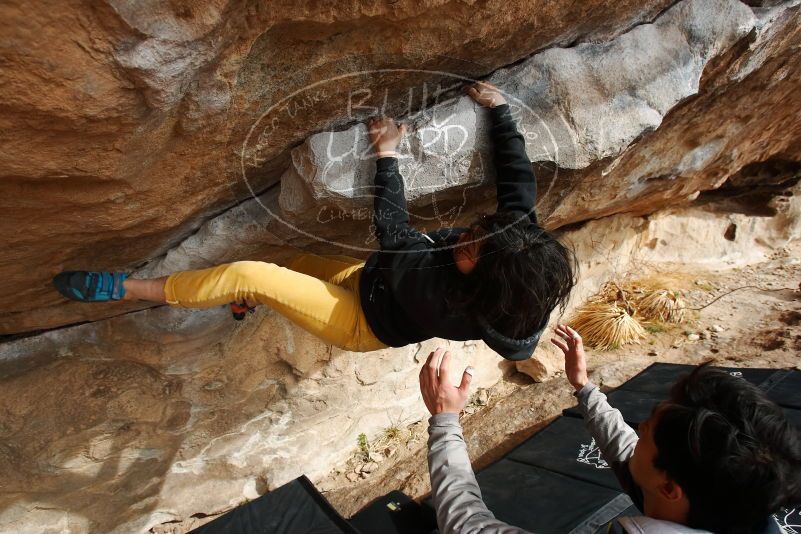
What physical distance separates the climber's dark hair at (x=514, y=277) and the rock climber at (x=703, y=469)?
0.38 meters

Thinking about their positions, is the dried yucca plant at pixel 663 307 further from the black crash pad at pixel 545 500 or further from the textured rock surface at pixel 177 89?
the textured rock surface at pixel 177 89

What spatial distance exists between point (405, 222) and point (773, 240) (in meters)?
5.21

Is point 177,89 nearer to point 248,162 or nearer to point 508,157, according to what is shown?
point 248,162

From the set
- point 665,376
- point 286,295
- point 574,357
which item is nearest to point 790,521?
point 574,357

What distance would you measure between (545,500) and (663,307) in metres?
2.53

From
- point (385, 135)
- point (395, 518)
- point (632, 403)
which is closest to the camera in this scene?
point (385, 135)

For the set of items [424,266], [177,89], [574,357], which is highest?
[177,89]

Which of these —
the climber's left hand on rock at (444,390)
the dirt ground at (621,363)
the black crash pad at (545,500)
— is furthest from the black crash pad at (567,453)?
the climber's left hand on rock at (444,390)

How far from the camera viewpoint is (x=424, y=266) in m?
1.61

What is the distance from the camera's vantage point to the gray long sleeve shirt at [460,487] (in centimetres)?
108

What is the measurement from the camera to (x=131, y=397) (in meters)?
2.60

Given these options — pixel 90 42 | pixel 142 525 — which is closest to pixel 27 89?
pixel 90 42

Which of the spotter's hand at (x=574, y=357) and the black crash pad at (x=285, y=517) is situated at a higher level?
the spotter's hand at (x=574, y=357)

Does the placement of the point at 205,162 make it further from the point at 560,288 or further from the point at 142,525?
the point at 142,525
